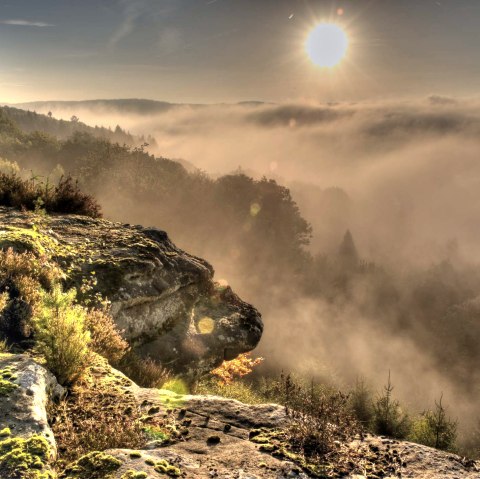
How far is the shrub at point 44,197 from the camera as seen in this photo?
13.0m

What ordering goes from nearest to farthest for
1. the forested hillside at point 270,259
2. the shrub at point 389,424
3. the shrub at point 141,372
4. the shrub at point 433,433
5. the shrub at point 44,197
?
the shrub at point 141,372 < the shrub at point 44,197 < the shrub at point 389,424 < the shrub at point 433,433 < the forested hillside at point 270,259

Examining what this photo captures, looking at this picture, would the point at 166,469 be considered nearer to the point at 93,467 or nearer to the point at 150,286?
the point at 93,467

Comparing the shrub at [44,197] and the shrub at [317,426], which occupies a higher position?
the shrub at [44,197]

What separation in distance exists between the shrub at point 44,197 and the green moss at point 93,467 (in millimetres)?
9823

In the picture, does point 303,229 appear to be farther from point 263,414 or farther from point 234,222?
point 263,414

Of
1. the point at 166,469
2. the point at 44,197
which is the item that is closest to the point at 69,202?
the point at 44,197

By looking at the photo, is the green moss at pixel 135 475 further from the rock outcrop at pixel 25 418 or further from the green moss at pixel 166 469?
the rock outcrop at pixel 25 418

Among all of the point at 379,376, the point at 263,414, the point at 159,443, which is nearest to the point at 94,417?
the point at 159,443

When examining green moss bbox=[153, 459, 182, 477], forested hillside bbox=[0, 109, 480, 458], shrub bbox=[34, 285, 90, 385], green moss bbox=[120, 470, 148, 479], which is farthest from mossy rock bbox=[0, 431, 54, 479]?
forested hillside bbox=[0, 109, 480, 458]

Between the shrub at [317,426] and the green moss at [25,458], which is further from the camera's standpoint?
the shrub at [317,426]

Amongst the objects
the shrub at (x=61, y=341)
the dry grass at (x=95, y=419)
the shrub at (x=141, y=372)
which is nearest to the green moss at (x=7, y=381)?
the dry grass at (x=95, y=419)

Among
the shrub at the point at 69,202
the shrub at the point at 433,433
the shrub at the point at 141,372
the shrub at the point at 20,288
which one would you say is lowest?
the shrub at the point at 433,433

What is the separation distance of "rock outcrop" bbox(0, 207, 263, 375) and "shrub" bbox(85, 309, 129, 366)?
183cm

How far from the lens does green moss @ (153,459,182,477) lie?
414 cm
